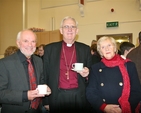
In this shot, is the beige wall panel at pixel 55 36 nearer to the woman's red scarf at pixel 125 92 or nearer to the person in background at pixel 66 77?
the person in background at pixel 66 77

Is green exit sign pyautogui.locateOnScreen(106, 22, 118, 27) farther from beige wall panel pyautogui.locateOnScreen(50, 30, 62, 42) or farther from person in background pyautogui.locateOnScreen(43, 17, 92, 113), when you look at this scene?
person in background pyautogui.locateOnScreen(43, 17, 92, 113)

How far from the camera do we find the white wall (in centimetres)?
657

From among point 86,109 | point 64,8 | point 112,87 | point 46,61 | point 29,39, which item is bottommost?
point 86,109

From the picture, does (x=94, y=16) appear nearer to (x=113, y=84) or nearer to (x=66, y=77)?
(x=66, y=77)

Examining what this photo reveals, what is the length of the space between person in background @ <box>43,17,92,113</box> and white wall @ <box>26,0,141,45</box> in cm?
489

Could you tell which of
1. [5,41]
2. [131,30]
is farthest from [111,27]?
[5,41]

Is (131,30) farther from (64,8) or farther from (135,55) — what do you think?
(135,55)

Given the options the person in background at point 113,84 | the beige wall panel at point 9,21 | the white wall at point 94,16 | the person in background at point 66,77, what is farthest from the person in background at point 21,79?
the beige wall panel at point 9,21

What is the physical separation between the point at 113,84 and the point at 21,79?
0.95m

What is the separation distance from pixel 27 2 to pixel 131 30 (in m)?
4.64

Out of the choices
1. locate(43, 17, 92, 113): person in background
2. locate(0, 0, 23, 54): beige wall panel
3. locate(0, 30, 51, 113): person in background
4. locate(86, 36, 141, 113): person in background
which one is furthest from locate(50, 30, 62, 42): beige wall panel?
locate(86, 36, 141, 113): person in background

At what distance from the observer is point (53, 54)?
2.27m

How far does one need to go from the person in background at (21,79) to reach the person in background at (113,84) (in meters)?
0.54

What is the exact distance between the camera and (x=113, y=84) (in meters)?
1.84
